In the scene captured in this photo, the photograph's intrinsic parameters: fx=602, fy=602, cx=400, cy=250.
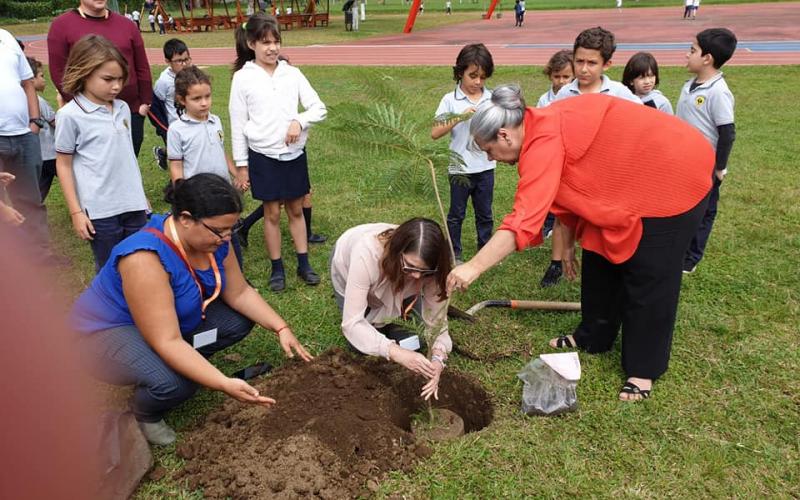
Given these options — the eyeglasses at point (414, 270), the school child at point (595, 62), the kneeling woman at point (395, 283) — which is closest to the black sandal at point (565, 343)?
the kneeling woman at point (395, 283)

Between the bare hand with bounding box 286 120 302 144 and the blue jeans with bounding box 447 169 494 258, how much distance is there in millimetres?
1106

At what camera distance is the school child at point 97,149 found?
10.8 ft

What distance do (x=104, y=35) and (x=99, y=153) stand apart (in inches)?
53.6

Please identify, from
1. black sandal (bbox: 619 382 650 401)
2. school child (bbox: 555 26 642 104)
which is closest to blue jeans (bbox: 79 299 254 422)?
black sandal (bbox: 619 382 650 401)

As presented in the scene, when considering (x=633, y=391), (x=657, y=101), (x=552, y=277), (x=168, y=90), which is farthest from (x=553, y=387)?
(x=168, y=90)

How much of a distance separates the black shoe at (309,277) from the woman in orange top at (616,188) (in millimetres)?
2005

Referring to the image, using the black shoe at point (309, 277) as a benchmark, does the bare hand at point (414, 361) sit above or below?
above

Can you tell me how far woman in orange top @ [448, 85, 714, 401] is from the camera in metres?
2.48

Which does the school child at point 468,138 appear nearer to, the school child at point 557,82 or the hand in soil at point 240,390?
the school child at point 557,82

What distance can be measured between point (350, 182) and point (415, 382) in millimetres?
3725

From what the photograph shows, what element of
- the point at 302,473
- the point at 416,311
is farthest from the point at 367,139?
the point at 302,473

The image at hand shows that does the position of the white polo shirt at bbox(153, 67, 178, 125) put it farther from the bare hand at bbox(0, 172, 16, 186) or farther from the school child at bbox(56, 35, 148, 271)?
the school child at bbox(56, 35, 148, 271)

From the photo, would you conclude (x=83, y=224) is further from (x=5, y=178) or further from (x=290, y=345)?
(x=290, y=345)

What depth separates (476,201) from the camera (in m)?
4.48
